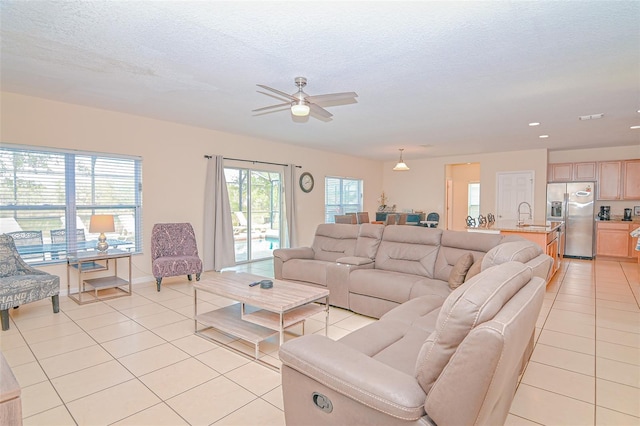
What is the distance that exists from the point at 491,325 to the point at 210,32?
8.54ft

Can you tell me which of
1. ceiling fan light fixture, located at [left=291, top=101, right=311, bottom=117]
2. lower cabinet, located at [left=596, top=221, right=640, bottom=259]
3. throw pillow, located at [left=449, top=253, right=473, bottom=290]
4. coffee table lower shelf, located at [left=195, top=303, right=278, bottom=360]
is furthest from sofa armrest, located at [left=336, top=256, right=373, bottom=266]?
lower cabinet, located at [left=596, top=221, right=640, bottom=259]

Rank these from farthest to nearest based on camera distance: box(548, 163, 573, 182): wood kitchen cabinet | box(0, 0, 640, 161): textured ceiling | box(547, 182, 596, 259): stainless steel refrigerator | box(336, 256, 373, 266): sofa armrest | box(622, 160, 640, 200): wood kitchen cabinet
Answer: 1. box(548, 163, 573, 182): wood kitchen cabinet
2. box(547, 182, 596, 259): stainless steel refrigerator
3. box(622, 160, 640, 200): wood kitchen cabinet
4. box(336, 256, 373, 266): sofa armrest
5. box(0, 0, 640, 161): textured ceiling

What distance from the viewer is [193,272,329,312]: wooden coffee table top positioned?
2.73 metres

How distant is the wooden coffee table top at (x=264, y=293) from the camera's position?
2734 millimetres

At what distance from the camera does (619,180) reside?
732cm

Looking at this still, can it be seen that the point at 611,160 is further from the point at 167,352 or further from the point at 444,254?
the point at 167,352

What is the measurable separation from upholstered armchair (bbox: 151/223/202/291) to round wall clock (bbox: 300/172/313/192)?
306 cm

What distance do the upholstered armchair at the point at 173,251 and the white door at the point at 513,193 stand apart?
728cm

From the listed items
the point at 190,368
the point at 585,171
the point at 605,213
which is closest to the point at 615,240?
the point at 605,213

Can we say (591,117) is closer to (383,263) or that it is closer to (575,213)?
(575,213)

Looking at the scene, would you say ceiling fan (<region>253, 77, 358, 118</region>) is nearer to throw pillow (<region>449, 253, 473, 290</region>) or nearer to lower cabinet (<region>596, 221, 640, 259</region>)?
throw pillow (<region>449, 253, 473, 290</region>)

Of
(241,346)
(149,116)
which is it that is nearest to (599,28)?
(241,346)

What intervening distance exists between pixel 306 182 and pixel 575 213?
6.05 meters

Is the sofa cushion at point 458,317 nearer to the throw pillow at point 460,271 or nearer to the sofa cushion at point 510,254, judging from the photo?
the sofa cushion at point 510,254
